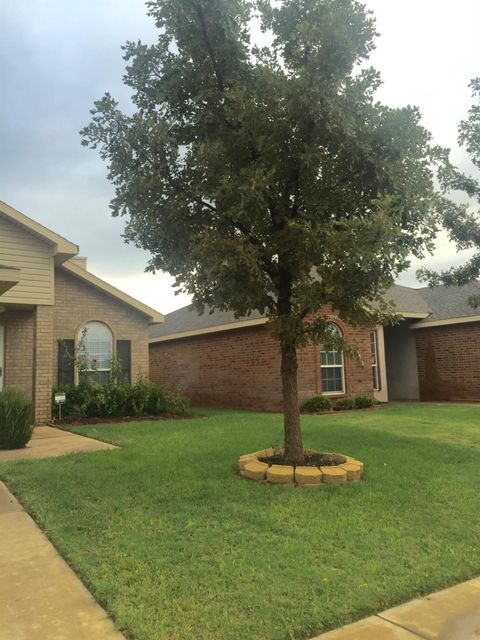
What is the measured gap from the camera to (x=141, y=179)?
6.21 m

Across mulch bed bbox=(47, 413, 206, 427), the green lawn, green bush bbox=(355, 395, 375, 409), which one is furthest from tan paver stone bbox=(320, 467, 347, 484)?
green bush bbox=(355, 395, 375, 409)

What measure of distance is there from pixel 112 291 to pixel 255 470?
9.66m

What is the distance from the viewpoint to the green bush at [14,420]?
338 inches

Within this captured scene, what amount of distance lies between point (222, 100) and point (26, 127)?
603cm

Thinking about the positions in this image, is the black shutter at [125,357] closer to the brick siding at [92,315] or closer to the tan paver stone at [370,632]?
the brick siding at [92,315]

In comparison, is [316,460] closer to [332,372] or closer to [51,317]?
[51,317]

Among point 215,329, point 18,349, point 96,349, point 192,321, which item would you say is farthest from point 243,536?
point 192,321

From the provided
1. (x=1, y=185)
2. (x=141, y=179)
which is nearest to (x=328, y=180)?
(x=141, y=179)

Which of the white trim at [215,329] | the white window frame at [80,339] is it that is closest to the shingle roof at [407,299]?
the white trim at [215,329]

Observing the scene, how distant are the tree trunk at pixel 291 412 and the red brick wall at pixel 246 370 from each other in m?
7.64


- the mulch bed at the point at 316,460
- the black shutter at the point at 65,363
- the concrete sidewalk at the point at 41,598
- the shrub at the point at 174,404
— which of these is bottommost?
the concrete sidewalk at the point at 41,598

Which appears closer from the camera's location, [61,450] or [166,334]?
[61,450]

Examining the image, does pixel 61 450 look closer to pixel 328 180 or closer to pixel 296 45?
pixel 328 180

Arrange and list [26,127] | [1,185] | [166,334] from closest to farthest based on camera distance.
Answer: [26,127]
[1,185]
[166,334]
